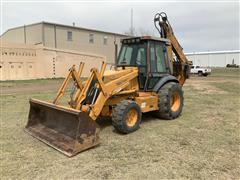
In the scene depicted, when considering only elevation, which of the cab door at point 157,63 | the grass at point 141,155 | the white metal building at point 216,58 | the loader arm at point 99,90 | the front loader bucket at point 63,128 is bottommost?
the grass at point 141,155

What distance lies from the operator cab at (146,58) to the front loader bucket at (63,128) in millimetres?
2390

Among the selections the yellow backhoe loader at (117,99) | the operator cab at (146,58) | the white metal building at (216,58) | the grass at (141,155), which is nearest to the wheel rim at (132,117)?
the yellow backhoe loader at (117,99)

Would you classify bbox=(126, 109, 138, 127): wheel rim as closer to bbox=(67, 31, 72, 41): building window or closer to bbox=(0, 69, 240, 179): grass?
bbox=(0, 69, 240, 179): grass

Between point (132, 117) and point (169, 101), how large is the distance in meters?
1.42

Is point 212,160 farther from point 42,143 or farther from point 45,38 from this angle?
point 45,38

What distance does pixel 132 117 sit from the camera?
217 inches

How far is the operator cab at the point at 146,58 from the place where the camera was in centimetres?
626

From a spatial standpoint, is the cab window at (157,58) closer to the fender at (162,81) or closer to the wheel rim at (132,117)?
the fender at (162,81)

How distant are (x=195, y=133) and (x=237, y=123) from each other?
1690mm

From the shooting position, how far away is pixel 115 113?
5141mm

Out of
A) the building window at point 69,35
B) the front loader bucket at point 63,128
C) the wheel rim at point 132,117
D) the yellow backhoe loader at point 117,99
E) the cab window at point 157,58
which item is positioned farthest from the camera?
the building window at point 69,35

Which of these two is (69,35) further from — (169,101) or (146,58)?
(169,101)

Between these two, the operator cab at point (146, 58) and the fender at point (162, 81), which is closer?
the operator cab at point (146, 58)

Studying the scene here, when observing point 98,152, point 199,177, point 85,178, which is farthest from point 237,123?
point 85,178
